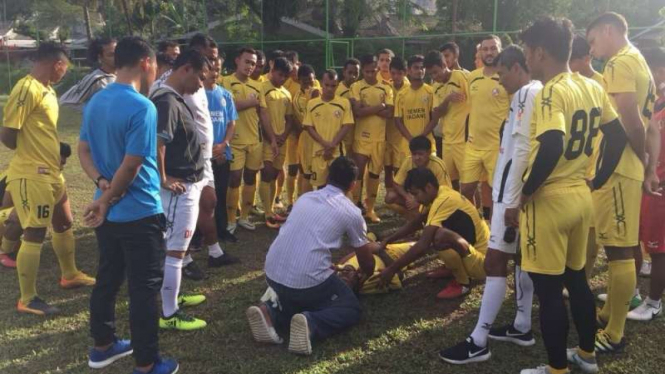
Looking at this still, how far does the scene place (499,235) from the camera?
11.6 ft

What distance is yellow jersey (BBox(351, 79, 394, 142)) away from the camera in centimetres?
712

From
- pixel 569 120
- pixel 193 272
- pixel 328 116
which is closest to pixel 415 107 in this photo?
pixel 328 116

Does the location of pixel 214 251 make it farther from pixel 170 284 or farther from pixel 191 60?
pixel 191 60

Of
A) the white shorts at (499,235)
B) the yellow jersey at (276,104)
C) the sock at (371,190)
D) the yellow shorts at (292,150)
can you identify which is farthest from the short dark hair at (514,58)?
the yellow shorts at (292,150)

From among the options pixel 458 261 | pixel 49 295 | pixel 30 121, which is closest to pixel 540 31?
pixel 458 261

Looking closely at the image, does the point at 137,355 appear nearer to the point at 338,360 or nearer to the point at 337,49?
the point at 338,360

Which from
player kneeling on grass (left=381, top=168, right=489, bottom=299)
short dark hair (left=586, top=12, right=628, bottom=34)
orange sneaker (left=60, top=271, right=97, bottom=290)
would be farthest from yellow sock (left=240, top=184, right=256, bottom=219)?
short dark hair (left=586, top=12, right=628, bottom=34)

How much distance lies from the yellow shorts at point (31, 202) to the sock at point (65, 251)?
51 cm

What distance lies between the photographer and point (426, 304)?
181 inches

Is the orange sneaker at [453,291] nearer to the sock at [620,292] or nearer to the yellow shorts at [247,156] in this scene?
the sock at [620,292]

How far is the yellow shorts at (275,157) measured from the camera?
715cm

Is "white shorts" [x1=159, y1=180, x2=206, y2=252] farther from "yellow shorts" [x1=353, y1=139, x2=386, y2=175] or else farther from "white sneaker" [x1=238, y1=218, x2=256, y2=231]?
"yellow shorts" [x1=353, y1=139, x2=386, y2=175]

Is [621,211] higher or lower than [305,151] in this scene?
higher

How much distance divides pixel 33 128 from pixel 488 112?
4.30 m
